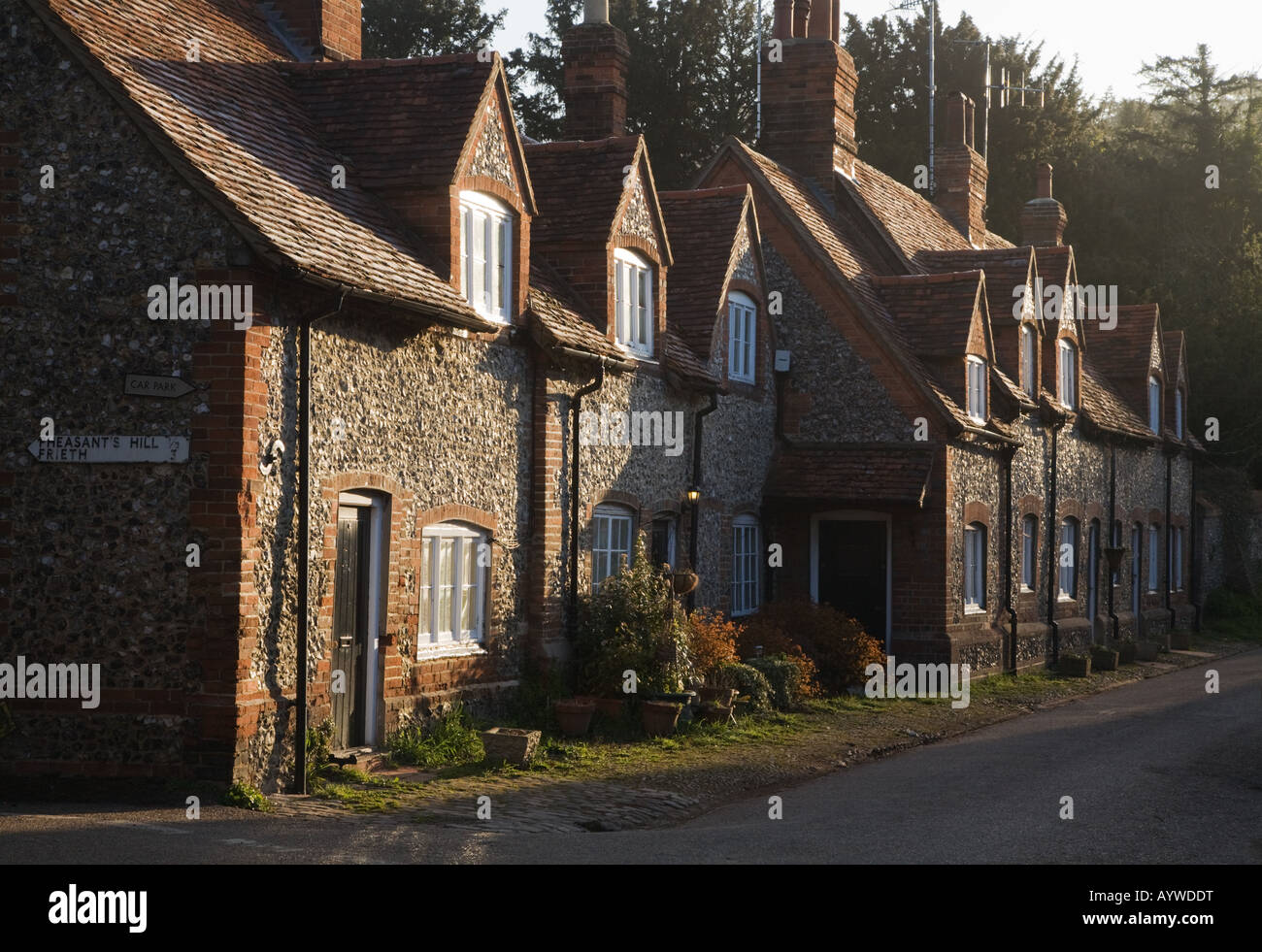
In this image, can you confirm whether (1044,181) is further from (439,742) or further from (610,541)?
(439,742)

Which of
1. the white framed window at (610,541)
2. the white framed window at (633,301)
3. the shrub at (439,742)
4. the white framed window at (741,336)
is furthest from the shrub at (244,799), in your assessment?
the white framed window at (741,336)

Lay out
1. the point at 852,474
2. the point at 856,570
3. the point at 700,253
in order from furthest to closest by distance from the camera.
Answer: the point at 856,570 < the point at 852,474 < the point at 700,253

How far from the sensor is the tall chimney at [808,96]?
27.0m

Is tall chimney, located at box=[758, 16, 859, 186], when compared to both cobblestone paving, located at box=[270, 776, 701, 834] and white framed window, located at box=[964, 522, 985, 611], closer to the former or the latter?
white framed window, located at box=[964, 522, 985, 611]

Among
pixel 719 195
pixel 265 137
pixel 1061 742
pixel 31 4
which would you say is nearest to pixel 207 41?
pixel 265 137

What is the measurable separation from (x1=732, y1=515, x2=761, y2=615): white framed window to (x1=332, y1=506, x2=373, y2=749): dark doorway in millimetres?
9180

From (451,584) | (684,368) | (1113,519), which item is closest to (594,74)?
(684,368)

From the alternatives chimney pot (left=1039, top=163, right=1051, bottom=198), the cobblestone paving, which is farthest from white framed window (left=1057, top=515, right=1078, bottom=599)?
the cobblestone paving

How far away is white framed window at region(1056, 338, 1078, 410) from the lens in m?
29.5

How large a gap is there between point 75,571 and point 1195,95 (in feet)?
189

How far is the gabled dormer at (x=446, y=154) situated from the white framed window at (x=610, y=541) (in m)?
3.07

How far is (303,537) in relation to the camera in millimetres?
12352

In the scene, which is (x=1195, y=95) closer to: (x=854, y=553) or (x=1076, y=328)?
(x=1076, y=328)

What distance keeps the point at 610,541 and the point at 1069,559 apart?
48.6 feet
